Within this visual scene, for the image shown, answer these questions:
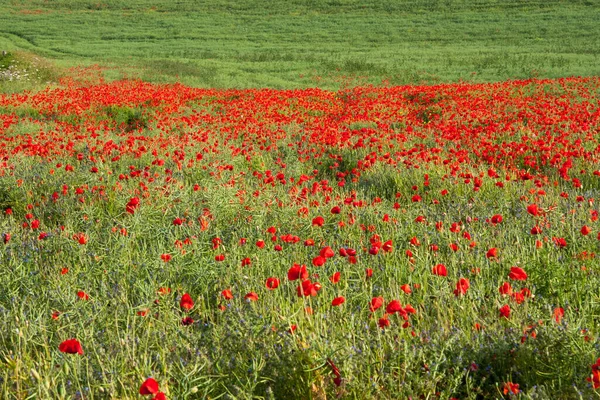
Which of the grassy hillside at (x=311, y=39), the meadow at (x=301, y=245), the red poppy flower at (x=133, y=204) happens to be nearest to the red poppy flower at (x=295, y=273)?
A: the meadow at (x=301, y=245)

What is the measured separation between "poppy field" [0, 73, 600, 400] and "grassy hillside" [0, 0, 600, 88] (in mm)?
14292

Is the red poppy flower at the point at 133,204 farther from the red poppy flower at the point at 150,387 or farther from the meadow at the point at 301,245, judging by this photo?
the red poppy flower at the point at 150,387

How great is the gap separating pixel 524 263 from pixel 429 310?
62 cm

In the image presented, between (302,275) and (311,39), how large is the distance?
34.4 meters

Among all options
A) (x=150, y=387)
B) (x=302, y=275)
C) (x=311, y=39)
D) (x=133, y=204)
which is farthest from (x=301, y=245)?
(x=311, y=39)

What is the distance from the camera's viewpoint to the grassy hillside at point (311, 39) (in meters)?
22.7

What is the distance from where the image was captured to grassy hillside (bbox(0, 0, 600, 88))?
22.7 meters

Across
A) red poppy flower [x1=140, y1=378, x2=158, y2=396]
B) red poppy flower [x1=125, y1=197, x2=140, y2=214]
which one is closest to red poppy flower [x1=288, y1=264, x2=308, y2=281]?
red poppy flower [x1=140, y1=378, x2=158, y2=396]

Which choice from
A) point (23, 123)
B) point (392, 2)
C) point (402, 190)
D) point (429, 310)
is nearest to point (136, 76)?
point (23, 123)

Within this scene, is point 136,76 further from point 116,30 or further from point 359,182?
point 116,30

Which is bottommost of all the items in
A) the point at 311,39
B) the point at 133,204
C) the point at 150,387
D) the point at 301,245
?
the point at 311,39

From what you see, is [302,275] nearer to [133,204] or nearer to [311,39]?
[133,204]

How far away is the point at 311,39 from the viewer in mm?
34719

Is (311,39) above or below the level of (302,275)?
below
